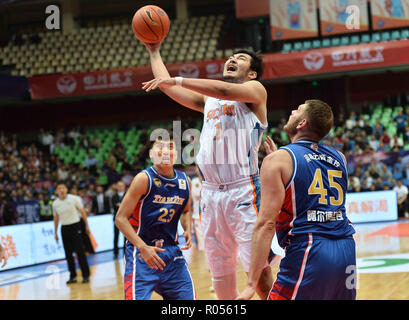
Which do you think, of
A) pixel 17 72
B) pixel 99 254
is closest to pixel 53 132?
pixel 17 72

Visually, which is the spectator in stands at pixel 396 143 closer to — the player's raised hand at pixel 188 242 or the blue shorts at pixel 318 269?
the player's raised hand at pixel 188 242

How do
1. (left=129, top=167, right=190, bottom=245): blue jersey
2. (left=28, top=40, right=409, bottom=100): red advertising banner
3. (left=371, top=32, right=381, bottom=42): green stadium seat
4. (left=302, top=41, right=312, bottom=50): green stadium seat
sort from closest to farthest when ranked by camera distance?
1. (left=129, top=167, right=190, bottom=245): blue jersey
2. (left=28, top=40, right=409, bottom=100): red advertising banner
3. (left=371, top=32, right=381, bottom=42): green stadium seat
4. (left=302, top=41, right=312, bottom=50): green stadium seat

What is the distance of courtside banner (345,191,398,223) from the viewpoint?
14970 mm

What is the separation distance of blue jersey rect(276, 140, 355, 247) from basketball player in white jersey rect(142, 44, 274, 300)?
3.01ft

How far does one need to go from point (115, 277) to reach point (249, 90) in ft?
20.9

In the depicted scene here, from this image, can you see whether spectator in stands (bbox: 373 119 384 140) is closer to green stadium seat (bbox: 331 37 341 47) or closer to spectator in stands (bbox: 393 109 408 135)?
spectator in stands (bbox: 393 109 408 135)

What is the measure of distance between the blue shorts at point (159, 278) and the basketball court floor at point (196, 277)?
252 cm

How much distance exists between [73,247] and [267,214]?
7.22 metres

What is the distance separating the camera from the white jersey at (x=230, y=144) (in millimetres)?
3891

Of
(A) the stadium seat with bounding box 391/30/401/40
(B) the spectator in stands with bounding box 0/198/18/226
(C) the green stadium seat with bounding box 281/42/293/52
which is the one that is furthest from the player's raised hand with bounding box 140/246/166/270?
(C) the green stadium seat with bounding box 281/42/293/52

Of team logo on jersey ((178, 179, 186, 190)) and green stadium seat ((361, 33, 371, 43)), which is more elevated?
green stadium seat ((361, 33, 371, 43))

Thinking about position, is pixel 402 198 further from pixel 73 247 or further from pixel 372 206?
pixel 73 247

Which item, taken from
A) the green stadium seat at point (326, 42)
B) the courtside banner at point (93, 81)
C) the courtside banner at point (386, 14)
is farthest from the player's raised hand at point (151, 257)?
the green stadium seat at point (326, 42)
